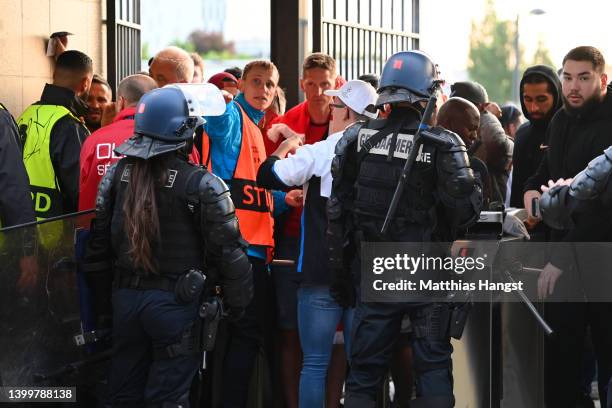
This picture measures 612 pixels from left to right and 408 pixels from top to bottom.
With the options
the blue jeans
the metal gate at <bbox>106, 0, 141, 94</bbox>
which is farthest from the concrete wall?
the blue jeans

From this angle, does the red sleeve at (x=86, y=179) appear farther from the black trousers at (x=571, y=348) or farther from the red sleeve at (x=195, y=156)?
the black trousers at (x=571, y=348)

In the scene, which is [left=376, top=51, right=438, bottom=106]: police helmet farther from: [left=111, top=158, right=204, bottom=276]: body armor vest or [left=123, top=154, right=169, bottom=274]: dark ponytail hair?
[left=123, top=154, right=169, bottom=274]: dark ponytail hair

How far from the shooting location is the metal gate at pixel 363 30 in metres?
9.35

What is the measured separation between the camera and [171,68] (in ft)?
23.0

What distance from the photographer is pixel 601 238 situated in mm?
6152

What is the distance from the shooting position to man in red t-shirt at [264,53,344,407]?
6445 mm

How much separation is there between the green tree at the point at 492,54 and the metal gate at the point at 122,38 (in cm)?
8666

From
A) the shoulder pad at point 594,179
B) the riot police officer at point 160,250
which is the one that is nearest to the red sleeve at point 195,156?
the riot police officer at point 160,250

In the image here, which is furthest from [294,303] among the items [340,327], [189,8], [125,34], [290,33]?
[189,8]

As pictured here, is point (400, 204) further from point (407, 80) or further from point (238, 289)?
point (238, 289)

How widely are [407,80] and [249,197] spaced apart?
1281mm

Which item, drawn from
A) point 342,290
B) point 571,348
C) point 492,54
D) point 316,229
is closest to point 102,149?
point 316,229

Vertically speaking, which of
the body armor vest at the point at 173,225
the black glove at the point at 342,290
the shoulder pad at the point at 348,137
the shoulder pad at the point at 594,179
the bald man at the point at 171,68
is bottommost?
the black glove at the point at 342,290

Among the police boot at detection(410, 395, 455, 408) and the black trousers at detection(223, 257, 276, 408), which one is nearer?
the police boot at detection(410, 395, 455, 408)
